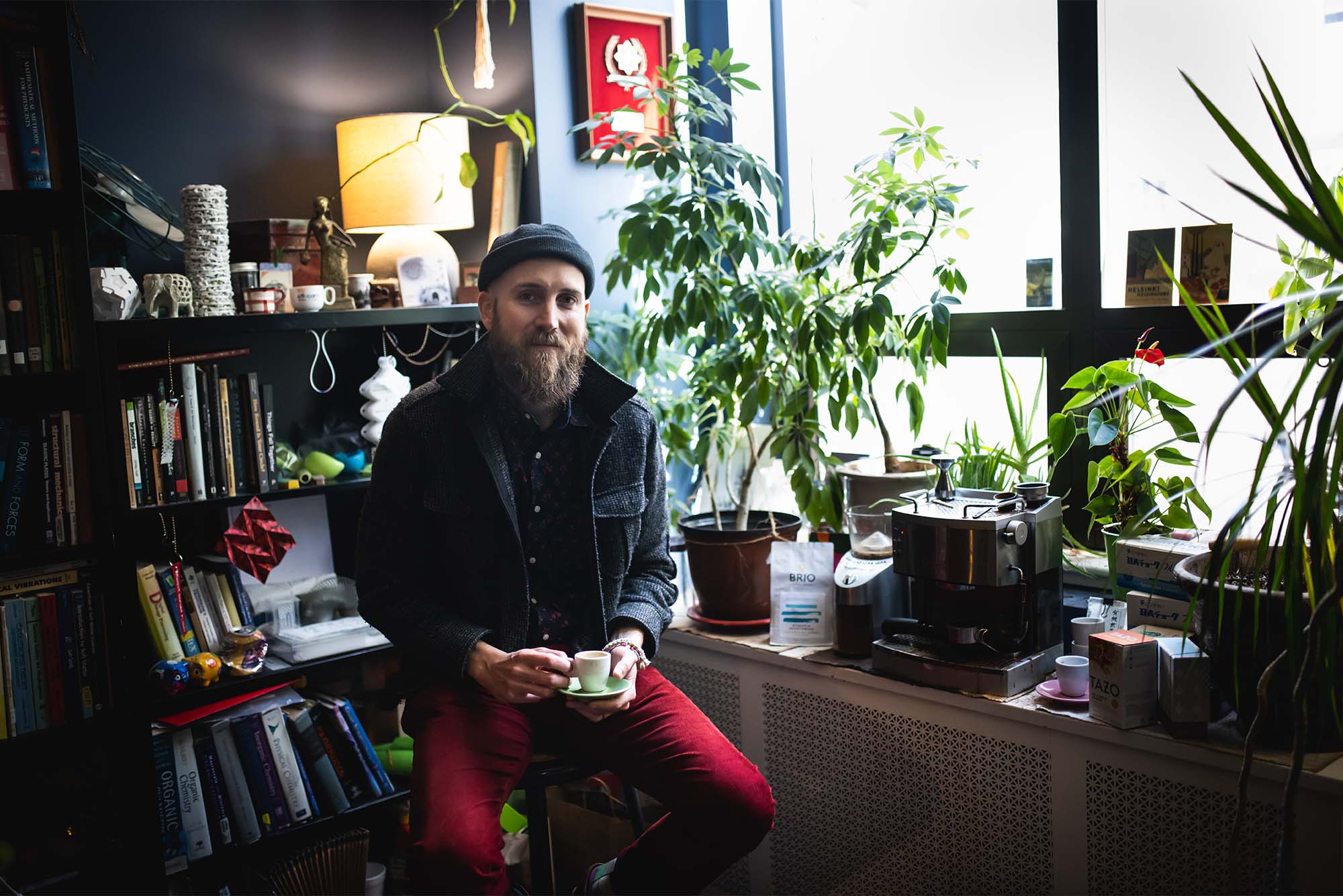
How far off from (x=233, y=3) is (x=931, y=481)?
2.09 meters

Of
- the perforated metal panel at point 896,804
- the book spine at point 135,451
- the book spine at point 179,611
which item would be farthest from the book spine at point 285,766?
the perforated metal panel at point 896,804

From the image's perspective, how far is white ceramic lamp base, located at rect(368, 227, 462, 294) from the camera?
2.75m

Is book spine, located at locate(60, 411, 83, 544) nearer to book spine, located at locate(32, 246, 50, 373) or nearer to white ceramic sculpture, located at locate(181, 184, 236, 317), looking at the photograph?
book spine, located at locate(32, 246, 50, 373)

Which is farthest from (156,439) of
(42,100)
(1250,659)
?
(1250,659)

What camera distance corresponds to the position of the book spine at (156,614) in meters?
2.33

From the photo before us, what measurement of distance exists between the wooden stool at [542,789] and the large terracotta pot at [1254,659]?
1.08 m

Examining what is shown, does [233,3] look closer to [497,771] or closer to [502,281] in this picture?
[502,281]

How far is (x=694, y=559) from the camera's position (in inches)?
100

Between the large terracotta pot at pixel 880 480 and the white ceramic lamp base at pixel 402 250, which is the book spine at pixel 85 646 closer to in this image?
the white ceramic lamp base at pixel 402 250

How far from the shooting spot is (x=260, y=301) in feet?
7.94

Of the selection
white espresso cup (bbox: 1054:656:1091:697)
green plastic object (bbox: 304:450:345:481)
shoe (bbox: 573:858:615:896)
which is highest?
green plastic object (bbox: 304:450:345:481)

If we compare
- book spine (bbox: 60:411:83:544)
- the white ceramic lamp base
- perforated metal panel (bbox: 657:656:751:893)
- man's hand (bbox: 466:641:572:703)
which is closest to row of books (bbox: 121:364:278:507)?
book spine (bbox: 60:411:83:544)

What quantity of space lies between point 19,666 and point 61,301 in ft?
2.47

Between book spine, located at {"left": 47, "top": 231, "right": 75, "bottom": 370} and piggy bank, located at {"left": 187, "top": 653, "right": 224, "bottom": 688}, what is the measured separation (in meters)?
0.67
